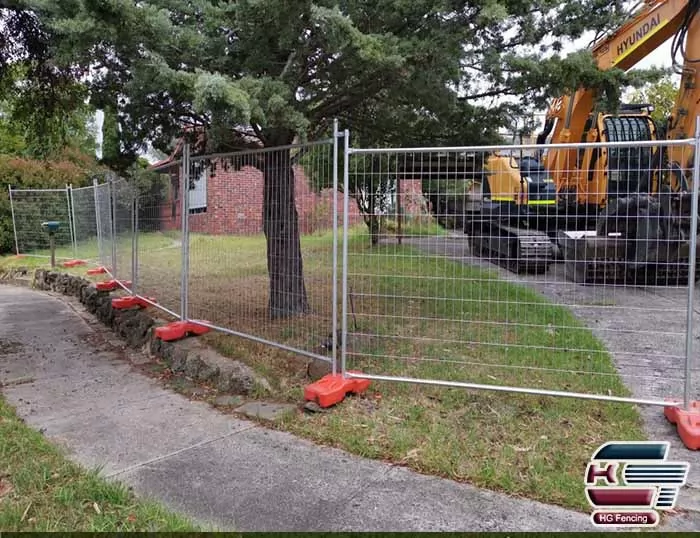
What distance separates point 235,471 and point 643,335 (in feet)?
15.1

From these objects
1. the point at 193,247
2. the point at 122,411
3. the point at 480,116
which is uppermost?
the point at 480,116

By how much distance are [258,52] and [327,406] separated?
3095mm

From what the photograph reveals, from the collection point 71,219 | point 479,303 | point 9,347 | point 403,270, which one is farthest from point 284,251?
point 71,219

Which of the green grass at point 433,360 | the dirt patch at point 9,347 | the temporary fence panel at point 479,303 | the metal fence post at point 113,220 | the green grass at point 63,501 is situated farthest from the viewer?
the metal fence post at point 113,220

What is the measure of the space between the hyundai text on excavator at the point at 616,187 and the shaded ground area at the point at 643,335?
1.08 feet

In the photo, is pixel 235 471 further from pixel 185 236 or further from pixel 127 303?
pixel 127 303

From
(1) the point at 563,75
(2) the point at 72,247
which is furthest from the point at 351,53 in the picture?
(2) the point at 72,247

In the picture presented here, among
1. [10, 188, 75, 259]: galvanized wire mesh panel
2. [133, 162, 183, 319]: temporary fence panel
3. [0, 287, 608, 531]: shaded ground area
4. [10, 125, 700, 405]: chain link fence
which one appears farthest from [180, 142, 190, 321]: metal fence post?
[10, 188, 75, 259]: galvanized wire mesh panel

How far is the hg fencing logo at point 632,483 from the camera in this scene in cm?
284

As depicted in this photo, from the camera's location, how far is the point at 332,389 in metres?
4.21

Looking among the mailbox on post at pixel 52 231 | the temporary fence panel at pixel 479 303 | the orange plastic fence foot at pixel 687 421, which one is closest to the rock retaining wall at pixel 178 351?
the temporary fence panel at pixel 479 303

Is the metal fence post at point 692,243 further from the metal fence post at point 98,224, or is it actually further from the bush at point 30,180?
the bush at point 30,180

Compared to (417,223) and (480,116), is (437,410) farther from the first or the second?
(480,116)

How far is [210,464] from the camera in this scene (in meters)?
3.46
